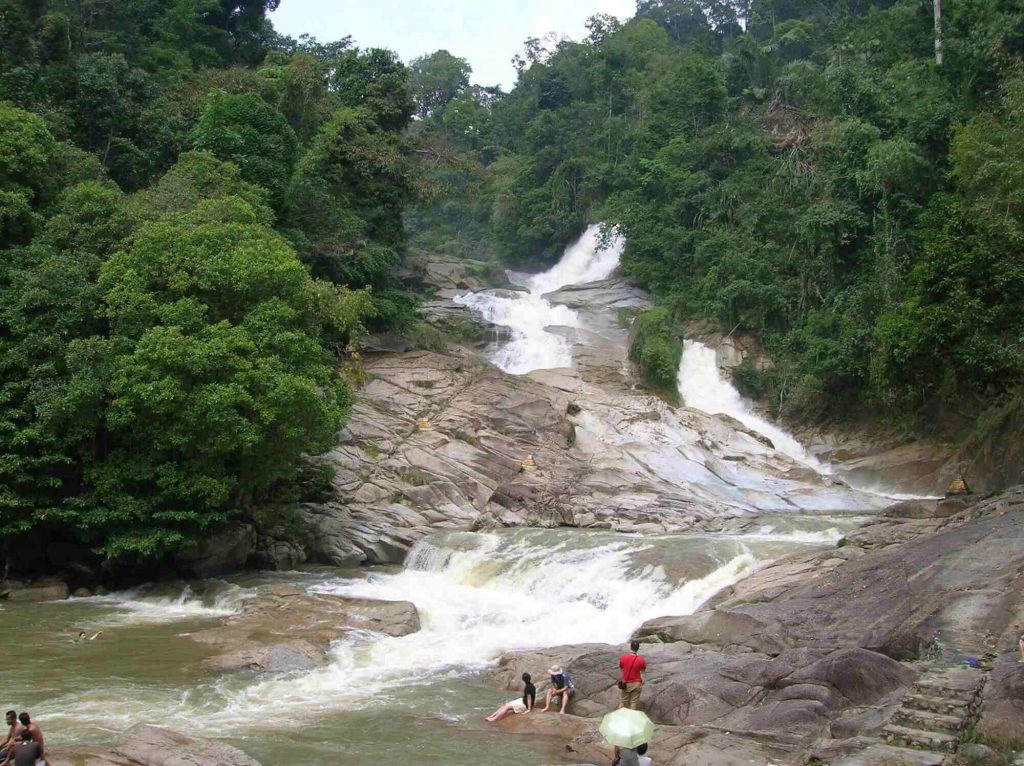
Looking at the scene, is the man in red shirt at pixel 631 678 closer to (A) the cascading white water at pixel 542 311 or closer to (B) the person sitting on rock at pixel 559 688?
(B) the person sitting on rock at pixel 559 688

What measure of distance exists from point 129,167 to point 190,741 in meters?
23.3

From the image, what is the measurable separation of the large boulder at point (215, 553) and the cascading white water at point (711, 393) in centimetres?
1688

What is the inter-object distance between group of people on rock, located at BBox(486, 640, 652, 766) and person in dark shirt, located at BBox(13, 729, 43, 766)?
5.58m

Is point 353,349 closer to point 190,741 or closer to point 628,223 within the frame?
point 190,741

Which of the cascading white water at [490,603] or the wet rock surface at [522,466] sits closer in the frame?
the cascading white water at [490,603]

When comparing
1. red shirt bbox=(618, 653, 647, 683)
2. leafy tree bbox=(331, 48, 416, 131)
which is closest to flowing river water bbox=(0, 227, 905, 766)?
red shirt bbox=(618, 653, 647, 683)

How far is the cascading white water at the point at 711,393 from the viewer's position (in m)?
33.5

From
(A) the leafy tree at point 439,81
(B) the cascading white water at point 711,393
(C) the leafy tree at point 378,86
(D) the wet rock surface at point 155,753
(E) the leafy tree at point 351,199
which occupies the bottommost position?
(D) the wet rock surface at point 155,753

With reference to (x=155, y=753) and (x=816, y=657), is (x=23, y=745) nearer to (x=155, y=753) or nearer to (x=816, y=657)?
(x=155, y=753)

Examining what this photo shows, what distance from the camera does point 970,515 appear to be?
17344 millimetres

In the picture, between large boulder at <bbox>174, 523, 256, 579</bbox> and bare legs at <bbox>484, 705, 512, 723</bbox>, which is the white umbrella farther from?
large boulder at <bbox>174, 523, 256, 579</bbox>

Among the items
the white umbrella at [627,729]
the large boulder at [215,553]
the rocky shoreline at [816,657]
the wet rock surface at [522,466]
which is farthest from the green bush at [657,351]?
the white umbrella at [627,729]

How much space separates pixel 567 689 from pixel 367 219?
961 inches

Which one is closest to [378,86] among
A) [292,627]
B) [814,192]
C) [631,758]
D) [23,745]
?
[814,192]
